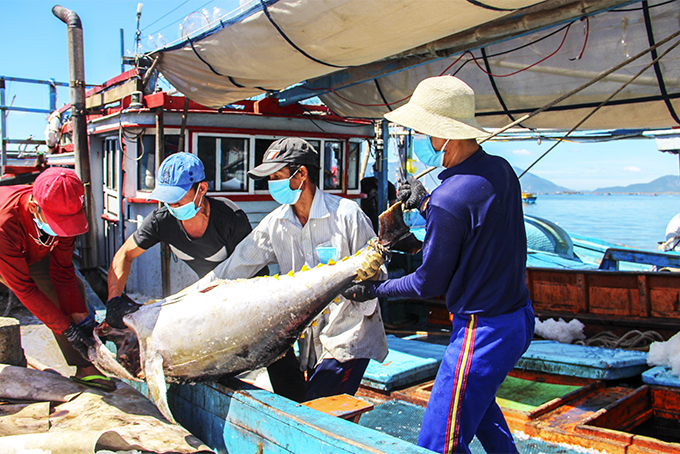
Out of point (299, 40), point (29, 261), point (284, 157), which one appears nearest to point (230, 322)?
point (284, 157)

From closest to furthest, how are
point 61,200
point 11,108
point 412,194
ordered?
1. point 412,194
2. point 61,200
3. point 11,108

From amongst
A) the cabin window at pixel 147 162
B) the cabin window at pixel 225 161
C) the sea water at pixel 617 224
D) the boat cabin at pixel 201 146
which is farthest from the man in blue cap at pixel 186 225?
the sea water at pixel 617 224

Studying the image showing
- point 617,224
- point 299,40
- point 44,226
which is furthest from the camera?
point 617,224

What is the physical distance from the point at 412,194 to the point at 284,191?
772 mm

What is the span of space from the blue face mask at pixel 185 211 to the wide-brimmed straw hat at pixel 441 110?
1.70 m

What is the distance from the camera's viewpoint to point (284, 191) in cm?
281

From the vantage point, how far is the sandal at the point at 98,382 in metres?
3.32

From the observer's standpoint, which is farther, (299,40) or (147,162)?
(147,162)

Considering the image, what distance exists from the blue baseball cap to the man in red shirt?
1.59 feet

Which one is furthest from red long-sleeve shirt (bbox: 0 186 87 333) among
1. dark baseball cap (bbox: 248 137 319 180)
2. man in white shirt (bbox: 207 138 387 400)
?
dark baseball cap (bbox: 248 137 319 180)

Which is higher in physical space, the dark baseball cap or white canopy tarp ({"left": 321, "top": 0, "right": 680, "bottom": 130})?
white canopy tarp ({"left": 321, "top": 0, "right": 680, "bottom": 130})

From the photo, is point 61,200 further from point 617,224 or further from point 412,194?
point 617,224

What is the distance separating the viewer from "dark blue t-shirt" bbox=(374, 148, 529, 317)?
1.87 metres

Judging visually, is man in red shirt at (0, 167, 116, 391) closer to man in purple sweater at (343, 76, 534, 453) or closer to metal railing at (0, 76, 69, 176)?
man in purple sweater at (343, 76, 534, 453)
